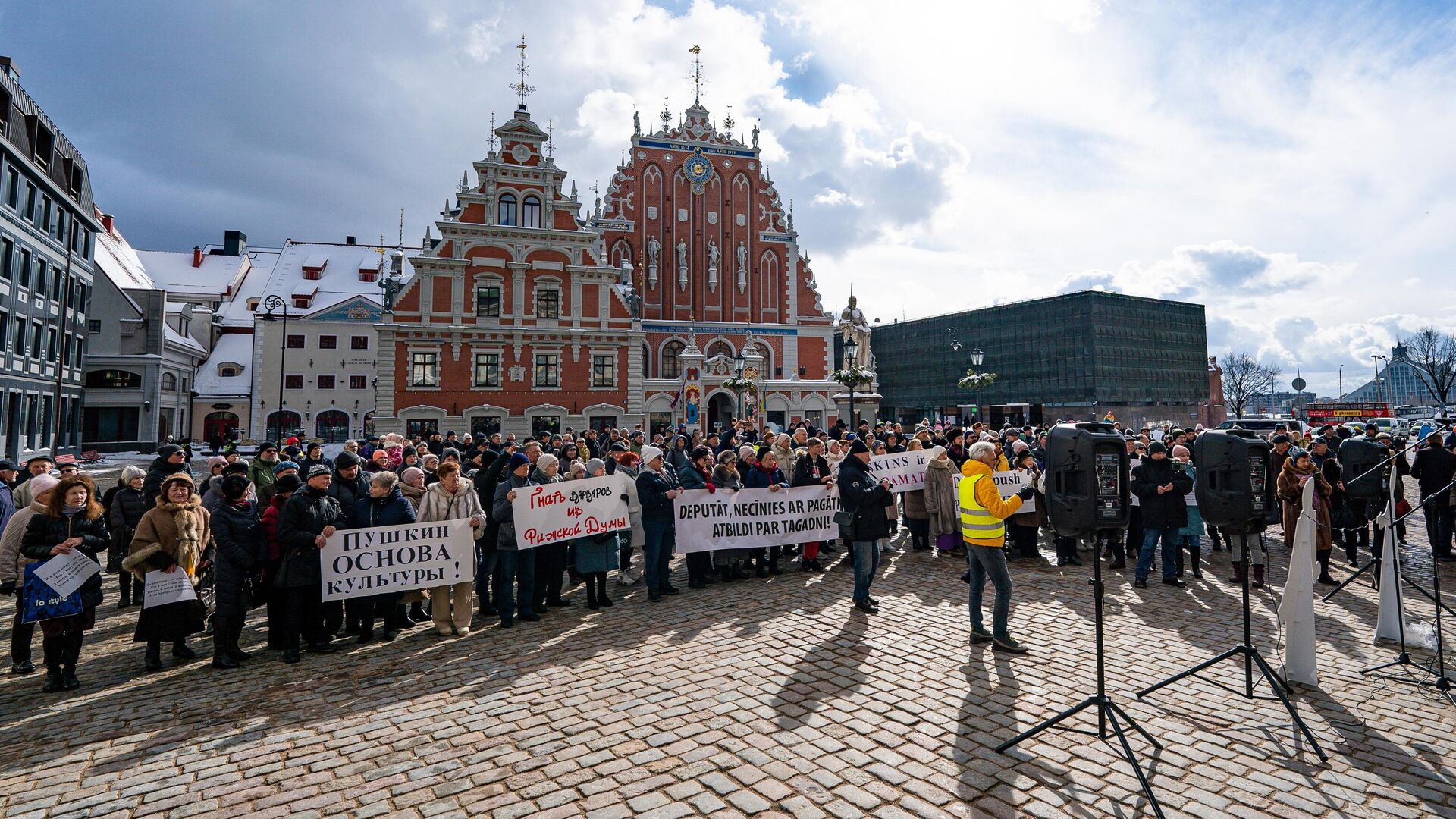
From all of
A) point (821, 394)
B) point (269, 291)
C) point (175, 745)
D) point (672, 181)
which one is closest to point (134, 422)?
point (269, 291)

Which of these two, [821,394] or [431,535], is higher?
[821,394]

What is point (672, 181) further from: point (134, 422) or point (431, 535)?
point (431, 535)

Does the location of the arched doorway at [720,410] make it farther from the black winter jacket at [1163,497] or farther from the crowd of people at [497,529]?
the black winter jacket at [1163,497]

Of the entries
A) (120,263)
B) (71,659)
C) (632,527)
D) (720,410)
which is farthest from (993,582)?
(120,263)

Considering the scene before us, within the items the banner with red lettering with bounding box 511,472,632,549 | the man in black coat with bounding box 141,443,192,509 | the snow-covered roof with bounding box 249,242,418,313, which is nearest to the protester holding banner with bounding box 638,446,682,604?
the banner with red lettering with bounding box 511,472,632,549

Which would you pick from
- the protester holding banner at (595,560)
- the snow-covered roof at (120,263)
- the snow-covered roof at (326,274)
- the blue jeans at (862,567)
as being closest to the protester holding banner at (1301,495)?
the blue jeans at (862,567)

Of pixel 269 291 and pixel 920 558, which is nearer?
pixel 920 558

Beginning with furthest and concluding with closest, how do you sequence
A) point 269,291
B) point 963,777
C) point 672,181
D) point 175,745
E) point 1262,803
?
point 269,291 → point 672,181 → point 175,745 → point 963,777 → point 1262,803

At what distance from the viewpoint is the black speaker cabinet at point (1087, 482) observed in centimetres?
520

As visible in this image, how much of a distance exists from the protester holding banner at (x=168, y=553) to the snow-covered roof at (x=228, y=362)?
2097 inches

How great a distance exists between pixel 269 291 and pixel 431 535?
57728 millimetres

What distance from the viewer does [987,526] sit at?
672 cm

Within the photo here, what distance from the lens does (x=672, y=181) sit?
1866 inches

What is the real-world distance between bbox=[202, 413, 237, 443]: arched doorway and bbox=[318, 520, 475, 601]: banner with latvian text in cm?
5333
